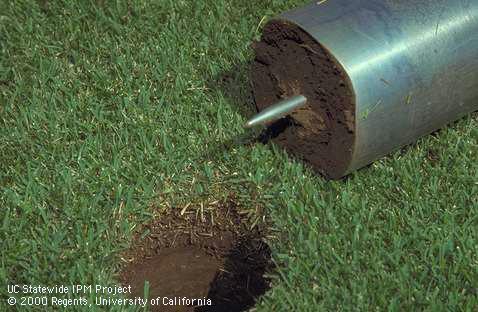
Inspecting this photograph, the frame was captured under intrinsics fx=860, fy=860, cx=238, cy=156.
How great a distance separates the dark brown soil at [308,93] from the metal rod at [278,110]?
4cm

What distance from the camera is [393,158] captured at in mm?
3043

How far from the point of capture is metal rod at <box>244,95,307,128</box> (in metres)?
2.88

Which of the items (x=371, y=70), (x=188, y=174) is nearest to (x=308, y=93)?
(x=371, y=70)

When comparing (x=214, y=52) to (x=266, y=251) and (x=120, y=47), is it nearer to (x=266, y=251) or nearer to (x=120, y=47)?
(x=120, y=47)

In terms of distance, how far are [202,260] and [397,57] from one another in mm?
962

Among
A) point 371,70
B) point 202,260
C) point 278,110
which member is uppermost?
point 371,70

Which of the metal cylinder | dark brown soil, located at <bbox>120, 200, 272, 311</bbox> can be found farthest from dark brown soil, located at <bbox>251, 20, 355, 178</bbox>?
dark brown soil, located at <bbox>120, 200, 272, 311</bbox>

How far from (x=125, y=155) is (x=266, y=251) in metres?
0.65

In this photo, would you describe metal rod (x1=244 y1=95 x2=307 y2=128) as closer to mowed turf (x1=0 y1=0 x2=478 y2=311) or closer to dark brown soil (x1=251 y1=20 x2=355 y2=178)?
dark brown soil (x1=251 y1=20 x2=355 y2=178)

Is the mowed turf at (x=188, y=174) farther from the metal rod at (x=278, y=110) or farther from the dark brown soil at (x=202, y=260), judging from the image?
the metal rod at (x=278, y=110)

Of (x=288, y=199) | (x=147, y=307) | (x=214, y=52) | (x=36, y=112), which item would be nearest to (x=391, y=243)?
(x=288, y=199)

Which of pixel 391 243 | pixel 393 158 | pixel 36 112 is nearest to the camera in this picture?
pixel 391 243

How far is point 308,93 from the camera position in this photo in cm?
294

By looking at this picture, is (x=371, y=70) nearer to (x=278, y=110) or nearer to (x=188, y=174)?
(x=278, y=110)
